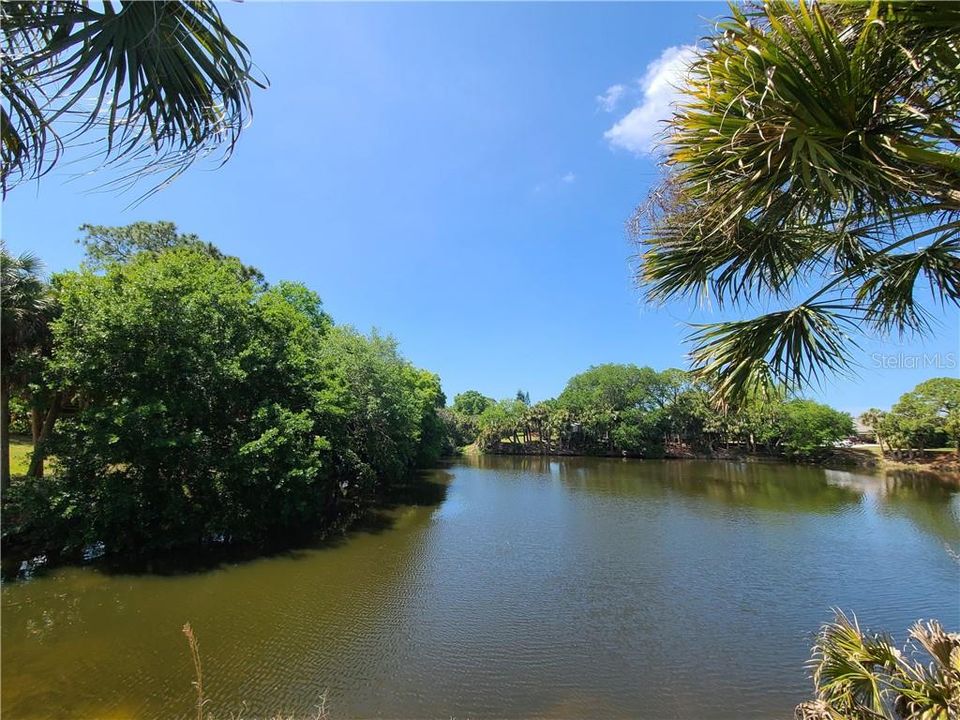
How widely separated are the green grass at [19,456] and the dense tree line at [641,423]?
34994 mm

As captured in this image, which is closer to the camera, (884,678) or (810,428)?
(884,678)

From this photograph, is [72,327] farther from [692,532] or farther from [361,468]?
[692,532]

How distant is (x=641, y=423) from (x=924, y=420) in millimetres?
21541

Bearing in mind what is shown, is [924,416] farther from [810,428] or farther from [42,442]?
[42,442]

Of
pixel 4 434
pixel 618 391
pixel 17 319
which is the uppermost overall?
pixel 618 391

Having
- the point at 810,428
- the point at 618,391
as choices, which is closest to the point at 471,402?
the point at 618,391

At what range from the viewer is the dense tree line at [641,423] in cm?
4219

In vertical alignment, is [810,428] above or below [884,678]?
above

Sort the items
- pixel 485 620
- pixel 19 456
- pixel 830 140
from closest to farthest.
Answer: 1. pixel 830 140
2. pixel 485 620
3. pixel 19 456

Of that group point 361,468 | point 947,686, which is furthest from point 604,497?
point 947,686

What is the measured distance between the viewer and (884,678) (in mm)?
2852

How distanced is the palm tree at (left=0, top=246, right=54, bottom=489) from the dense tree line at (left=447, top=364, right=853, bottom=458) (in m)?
41.3

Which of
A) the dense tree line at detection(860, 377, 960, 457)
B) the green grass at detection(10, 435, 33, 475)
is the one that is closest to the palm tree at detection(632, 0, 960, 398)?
the green grass at detection(10, 435, 33, 475)

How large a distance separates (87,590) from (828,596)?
15789 millimetres
